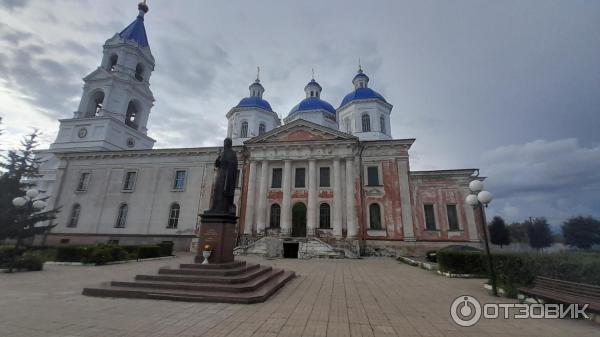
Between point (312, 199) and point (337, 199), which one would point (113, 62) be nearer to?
point (312, 199)

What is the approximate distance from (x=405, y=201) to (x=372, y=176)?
394 cm

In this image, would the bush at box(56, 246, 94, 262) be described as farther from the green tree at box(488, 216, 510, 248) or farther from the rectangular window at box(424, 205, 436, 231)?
the green tree at box(488, 216, 510, 248)

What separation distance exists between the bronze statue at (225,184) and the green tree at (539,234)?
72.4 m

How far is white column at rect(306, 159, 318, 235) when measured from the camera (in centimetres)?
2323

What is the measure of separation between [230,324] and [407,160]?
23502mm

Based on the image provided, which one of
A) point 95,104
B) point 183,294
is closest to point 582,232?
point 183,294

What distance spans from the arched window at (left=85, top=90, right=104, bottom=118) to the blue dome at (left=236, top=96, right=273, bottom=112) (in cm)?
1862

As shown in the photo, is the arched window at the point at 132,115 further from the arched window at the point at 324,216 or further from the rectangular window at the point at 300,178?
the arched window at the point at 324,216

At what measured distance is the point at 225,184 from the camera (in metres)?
10.4

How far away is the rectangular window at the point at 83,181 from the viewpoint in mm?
29253

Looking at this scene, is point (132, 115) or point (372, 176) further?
point (132, 115)

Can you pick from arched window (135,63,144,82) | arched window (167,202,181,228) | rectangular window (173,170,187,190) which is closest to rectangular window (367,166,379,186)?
rectangular window (173,170,187,190)

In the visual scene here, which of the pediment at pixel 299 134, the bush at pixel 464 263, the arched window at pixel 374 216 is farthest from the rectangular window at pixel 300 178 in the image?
the bush at pixel 464 263

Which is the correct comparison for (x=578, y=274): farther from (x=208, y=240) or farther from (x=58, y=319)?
(x=58, y=319)
